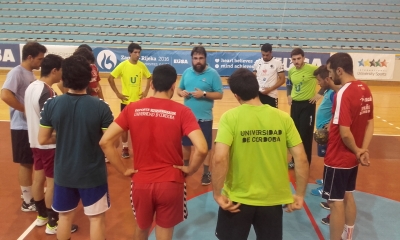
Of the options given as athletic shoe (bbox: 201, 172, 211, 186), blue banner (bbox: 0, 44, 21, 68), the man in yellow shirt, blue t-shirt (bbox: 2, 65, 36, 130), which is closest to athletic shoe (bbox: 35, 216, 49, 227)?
blue t-shirt (bbox: 2, 65, 36, 130)

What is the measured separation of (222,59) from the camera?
14609 millimetres

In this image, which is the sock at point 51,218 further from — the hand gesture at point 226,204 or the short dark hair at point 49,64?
the hand gesture at point 226,204

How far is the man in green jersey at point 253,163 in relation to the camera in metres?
2.54

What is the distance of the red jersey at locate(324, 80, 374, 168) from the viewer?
332 cm

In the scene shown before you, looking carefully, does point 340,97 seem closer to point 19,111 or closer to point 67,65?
point 67,65

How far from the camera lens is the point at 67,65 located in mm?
2844

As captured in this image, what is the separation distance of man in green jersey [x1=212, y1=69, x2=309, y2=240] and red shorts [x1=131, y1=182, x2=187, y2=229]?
1.29ft

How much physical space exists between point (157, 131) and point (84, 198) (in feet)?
2.97

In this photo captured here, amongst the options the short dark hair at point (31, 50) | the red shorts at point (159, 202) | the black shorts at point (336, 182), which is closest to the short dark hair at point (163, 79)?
the red shorts at point (159, 202)

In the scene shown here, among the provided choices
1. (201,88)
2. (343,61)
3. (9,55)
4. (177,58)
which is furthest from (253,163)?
(9,55)

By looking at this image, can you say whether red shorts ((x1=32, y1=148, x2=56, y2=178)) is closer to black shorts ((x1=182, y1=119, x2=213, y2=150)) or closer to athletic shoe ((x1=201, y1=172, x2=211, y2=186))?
black shorts ((x1=182, y1=119, x2=213, y2=150))

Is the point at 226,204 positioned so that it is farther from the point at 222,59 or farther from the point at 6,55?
the point at 6,55

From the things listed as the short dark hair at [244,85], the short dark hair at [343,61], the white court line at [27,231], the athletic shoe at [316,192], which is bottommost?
the white court line at [27,231]

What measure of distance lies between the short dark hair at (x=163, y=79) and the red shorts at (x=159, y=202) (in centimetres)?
74
